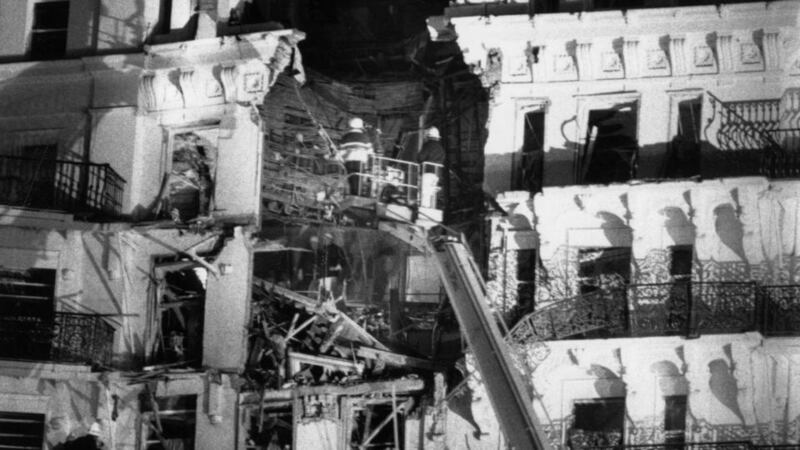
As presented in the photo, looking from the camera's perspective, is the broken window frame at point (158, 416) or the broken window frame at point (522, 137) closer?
the broken window frame at point (522, 137)

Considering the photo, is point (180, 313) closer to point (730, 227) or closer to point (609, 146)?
point (609, 146)

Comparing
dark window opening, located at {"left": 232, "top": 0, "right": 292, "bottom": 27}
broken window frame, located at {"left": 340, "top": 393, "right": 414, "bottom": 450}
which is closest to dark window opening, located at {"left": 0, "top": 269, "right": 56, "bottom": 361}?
broken window frame, located at {"left": 340, "top": 393, "right": 414, "bottom": 450}

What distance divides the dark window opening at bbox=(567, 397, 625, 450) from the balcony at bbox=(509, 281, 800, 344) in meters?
1.30

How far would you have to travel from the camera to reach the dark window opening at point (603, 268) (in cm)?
3831

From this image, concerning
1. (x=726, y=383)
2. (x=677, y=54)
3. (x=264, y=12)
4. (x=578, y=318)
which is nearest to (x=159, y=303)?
(x=264, y=12)

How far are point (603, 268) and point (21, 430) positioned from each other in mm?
12032

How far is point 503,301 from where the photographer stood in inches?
1524

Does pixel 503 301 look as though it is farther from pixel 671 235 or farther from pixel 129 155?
pixel 129 155

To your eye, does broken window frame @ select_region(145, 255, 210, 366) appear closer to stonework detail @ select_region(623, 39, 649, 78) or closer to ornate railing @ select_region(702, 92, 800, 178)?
stonework detail @ select_region(623, 39, 649, 78)

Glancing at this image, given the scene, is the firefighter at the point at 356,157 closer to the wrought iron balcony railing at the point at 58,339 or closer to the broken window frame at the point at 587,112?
the broken window frame at the point at 587,112

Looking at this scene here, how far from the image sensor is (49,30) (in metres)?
43.1

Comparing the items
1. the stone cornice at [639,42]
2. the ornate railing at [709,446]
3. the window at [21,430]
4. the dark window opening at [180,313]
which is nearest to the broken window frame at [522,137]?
the stone cornice at [639,42]

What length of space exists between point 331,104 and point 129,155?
471cm

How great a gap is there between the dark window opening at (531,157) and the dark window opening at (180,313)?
666cm
